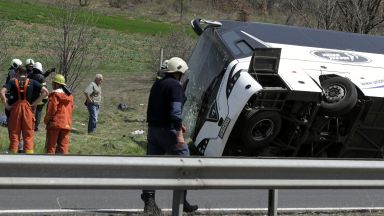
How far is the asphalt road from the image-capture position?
26.0 feet

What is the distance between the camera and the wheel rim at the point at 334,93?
39.9ft

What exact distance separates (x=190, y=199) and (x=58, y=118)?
398 cm

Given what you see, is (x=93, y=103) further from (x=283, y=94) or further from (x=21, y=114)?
Result: (x=283, y=94)

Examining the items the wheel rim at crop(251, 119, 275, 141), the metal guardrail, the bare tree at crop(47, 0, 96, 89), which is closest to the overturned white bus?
the wheel rim at crop(251, 119, 275, 141)

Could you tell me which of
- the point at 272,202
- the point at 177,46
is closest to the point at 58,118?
the point at 272,202

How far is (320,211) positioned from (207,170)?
2.26 m

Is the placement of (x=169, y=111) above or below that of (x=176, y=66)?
below

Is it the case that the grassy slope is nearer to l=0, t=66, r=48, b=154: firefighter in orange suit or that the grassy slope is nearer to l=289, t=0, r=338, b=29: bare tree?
l=0, t=66, r=48, b=154: firefighter in orange suit

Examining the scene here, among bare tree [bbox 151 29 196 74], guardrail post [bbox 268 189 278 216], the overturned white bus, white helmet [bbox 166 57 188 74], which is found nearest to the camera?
guardrail post [bbox 268 189 278 216]

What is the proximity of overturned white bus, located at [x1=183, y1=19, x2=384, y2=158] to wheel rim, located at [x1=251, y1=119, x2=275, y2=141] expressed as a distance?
0.7 inches

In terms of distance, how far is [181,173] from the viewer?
636 centimetres

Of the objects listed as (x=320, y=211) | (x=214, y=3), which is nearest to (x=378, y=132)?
(x=320, y=211)

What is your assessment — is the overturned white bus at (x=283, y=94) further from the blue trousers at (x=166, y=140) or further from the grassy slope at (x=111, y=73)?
the blue trousers at (x=166, y=140)

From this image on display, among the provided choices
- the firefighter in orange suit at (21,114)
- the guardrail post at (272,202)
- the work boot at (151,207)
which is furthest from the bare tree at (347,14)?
the work boot at (151,207)
